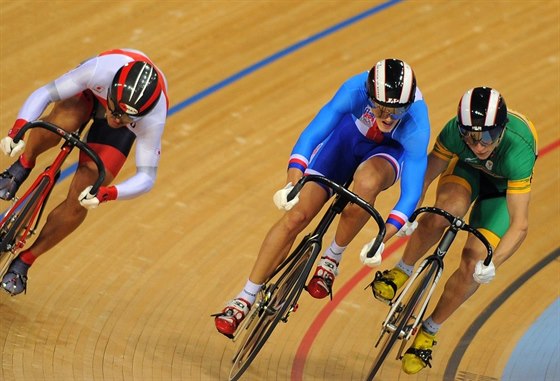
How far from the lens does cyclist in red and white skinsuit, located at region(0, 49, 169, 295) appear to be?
605cm

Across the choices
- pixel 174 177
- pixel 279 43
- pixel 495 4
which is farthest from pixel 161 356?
pixel 495 4

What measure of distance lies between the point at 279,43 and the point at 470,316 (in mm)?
3114

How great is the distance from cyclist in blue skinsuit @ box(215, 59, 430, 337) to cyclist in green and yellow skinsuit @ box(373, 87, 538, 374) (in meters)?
0.22

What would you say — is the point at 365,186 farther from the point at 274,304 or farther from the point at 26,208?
the point at 26,208

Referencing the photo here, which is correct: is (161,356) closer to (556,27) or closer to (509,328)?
(509,328)

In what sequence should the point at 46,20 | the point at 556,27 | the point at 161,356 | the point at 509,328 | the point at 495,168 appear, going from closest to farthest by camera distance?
the point at 495,168, the point at 161,356, the point at 509,328, the point at 46,20, the point at 556,27

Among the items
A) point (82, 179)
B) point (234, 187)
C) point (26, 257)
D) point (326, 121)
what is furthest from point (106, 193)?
point (234, 187)

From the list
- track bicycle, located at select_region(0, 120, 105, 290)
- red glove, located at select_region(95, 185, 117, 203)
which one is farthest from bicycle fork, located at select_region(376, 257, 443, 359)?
track bicycle, located at select_region(0, 120, 105, 290)

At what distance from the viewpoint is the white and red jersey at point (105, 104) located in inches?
243

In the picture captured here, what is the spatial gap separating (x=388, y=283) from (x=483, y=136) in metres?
0.95

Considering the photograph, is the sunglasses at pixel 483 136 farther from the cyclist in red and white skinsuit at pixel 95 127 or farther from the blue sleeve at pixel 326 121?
the cyclist in red and white skinsuit at pixel 95 127

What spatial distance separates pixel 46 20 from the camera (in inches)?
378

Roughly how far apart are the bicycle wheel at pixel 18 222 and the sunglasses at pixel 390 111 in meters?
1.63

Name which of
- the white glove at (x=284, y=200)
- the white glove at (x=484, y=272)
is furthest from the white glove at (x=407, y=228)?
the white glove at (x=284, y=200)
